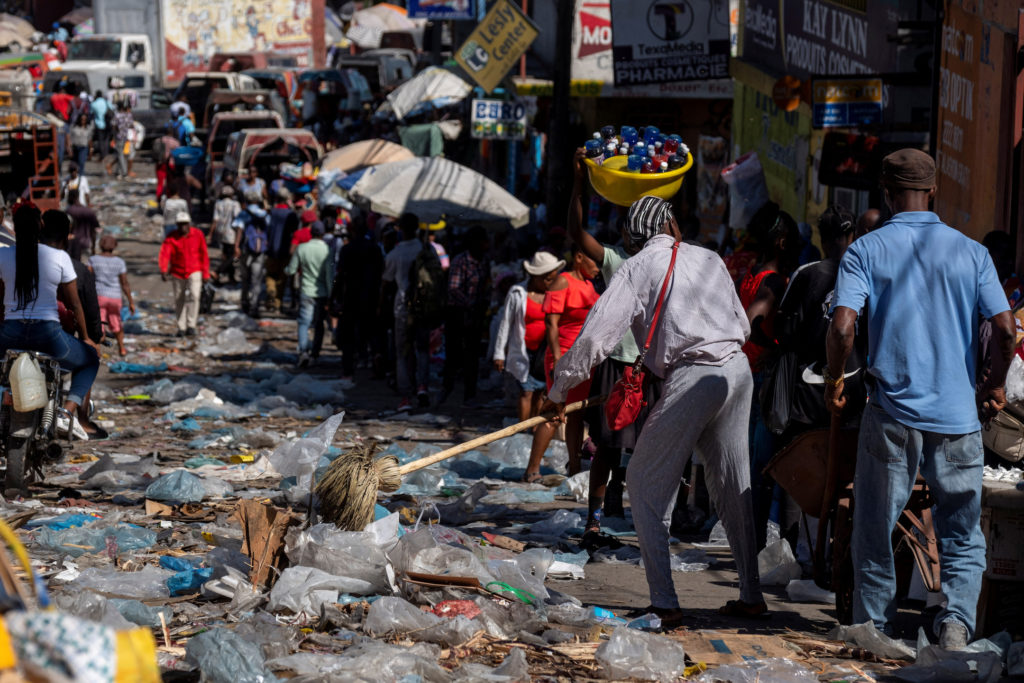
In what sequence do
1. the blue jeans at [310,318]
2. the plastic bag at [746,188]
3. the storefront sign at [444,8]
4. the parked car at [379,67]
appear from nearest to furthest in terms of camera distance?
the plastic bag at [746,188], the blue jeans at [310,318], the storefront sign at [444,8], the parked car at [379,67]

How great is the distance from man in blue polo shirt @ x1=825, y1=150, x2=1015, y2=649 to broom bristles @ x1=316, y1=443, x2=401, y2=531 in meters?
2.23

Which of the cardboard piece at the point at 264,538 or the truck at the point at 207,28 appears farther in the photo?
the truck at the point at 207,28

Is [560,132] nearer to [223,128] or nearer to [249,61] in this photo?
[223,128]

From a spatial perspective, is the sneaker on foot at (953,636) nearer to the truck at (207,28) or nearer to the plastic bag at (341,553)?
the plastic bag at (341,553)

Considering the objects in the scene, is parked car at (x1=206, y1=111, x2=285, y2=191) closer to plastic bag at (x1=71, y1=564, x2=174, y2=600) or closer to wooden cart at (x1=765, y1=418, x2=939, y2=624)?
plastic bag at (x1=71, y1=564, x2=174, y2=600)

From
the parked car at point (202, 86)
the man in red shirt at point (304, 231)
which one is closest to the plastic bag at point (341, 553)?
the man in red shirt at point (304, 231)

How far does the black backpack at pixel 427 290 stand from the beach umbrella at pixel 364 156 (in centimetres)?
943

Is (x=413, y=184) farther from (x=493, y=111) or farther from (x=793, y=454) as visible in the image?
(x=793, y=454)

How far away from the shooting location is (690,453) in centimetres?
619

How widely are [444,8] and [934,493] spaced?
19.0 meters

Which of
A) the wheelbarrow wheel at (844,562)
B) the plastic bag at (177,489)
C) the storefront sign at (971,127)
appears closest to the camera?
the wheelbarrow wheel at (844,562)

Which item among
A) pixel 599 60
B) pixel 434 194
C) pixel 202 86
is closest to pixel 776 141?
pixel 434 194

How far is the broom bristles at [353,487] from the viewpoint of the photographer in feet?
21.7

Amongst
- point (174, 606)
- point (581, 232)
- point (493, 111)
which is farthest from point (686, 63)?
point (174, 606)
